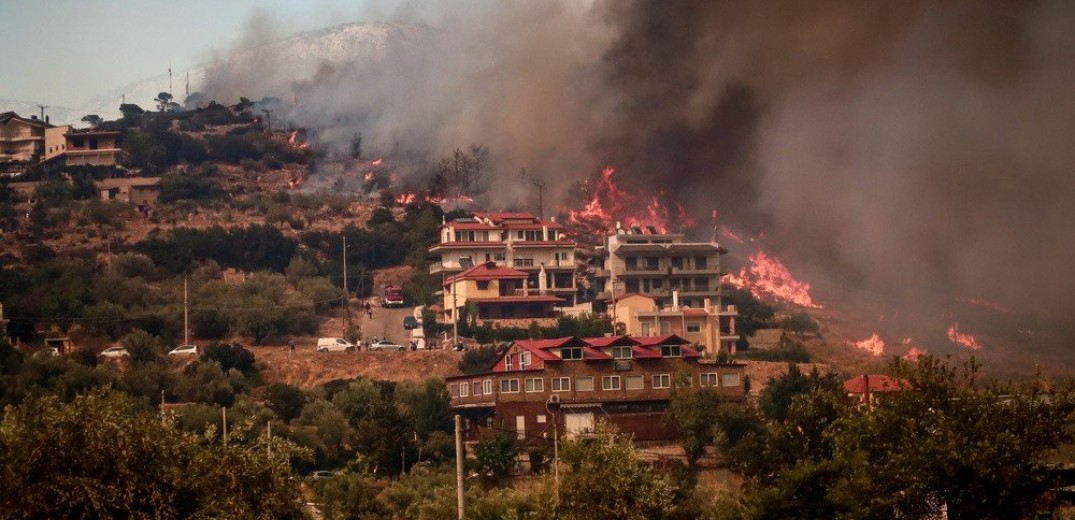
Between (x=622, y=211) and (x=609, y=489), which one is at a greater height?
(x=622, y=211)

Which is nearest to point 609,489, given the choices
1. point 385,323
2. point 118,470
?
point 118,470

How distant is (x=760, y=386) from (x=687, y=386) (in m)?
14.3

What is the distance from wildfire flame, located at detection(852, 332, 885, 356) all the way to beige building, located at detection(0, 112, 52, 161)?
106 meters

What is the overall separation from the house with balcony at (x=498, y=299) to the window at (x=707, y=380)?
1073 inches

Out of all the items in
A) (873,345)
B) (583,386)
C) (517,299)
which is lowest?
(583,386)

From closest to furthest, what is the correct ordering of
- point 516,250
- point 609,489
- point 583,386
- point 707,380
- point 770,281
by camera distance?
point 609,489 < point 583,386 < point 707,380 < point 516,250 < point 770,281

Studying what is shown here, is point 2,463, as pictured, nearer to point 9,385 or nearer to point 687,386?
point 9,385

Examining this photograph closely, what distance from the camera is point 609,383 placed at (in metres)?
94.4

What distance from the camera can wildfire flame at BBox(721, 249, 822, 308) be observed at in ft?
466

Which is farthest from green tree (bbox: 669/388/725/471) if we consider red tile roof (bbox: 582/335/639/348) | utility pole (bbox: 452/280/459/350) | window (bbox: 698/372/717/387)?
utility pole (bbox: 452/280/459/350)

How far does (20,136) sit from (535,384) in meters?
119

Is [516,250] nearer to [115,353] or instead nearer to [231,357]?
[231,357]

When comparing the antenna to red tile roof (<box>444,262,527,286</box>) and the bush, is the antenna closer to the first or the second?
red tile roof (<box>444,262,527,286</box>)

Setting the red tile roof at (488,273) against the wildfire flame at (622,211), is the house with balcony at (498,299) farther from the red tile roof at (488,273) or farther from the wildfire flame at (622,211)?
the wildfire flame at (622,211)
